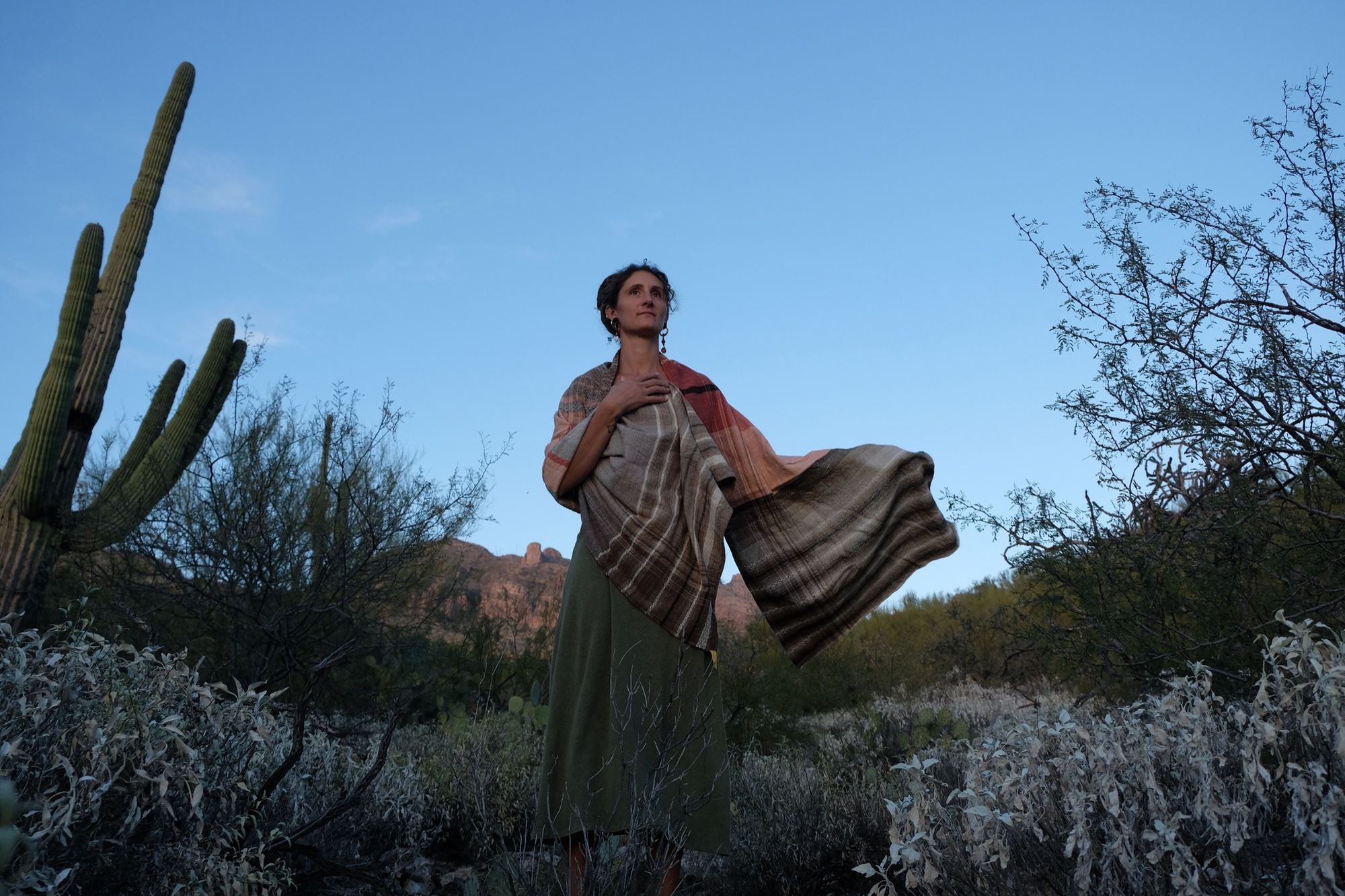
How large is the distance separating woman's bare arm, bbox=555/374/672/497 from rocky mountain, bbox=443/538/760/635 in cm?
424

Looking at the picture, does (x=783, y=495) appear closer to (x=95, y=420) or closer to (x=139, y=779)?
(x=139, y=779)

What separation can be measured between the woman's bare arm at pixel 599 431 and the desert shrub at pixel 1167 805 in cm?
142

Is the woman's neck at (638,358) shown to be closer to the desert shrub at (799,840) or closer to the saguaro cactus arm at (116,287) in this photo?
the desert shrub at (799,840)

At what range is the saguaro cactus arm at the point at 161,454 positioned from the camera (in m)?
7.99

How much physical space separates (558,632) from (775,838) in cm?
142

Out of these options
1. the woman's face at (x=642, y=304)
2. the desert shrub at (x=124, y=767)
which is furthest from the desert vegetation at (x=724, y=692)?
the woman's face at (x=642, y=304)

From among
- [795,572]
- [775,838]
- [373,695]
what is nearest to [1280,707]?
[795,572]

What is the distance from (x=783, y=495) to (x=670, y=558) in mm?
717

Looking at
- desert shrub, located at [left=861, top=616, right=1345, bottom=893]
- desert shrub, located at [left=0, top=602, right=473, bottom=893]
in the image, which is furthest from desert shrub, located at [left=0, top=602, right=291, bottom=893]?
desert shrub, located at [left=861, top=616, right=1345, bottom=893]

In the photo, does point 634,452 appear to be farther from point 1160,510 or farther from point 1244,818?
point 1160,510

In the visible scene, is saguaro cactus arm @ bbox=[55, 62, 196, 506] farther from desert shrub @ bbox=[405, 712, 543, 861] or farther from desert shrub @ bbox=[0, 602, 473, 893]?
desert shrub @ bbox=[0, 602, 473, 893]

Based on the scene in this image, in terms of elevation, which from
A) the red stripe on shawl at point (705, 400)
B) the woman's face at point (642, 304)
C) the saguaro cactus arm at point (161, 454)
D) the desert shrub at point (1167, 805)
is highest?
the saguaro cactus arm at point (161, 454)

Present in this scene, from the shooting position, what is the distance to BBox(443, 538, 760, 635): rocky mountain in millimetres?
10977

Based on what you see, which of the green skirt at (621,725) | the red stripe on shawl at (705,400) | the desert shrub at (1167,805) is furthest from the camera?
the red stripe on shawl at (705,400)
